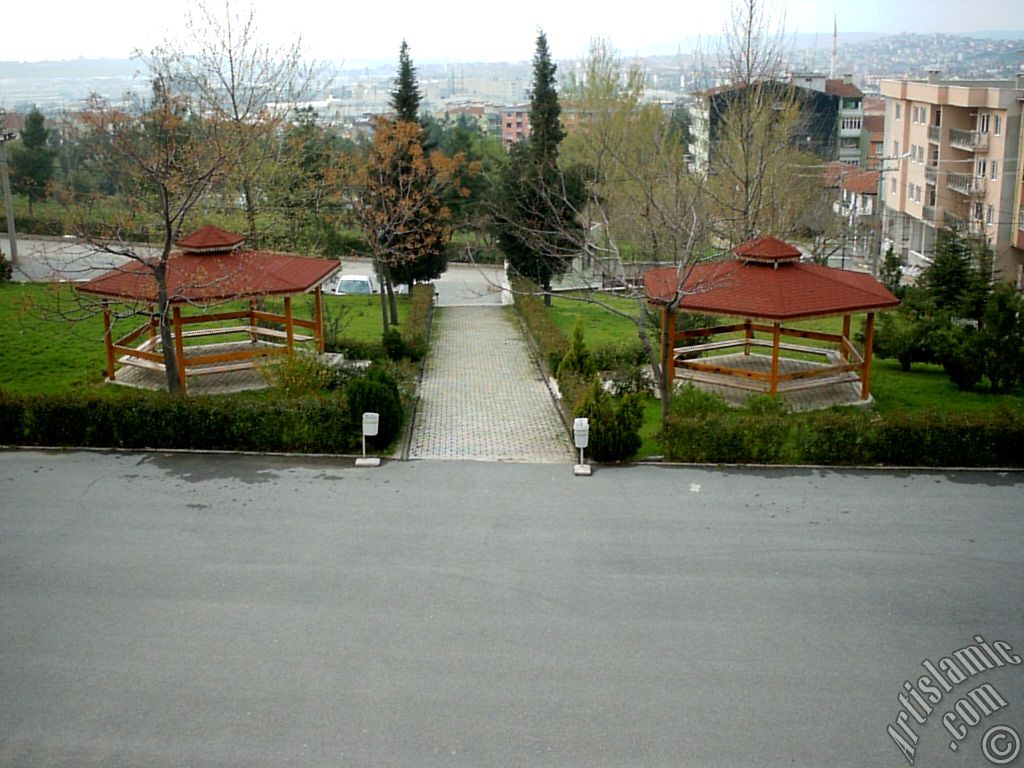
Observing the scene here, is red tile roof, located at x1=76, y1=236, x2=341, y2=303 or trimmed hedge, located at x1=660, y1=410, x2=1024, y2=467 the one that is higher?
red tile roof, located at x1=76, y1=236, x2=341, y2=303

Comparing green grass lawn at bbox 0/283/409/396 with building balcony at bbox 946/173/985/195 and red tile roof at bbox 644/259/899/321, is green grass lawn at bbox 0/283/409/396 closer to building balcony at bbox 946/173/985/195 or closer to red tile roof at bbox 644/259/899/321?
red tile roof at bbox 644/259/899/321

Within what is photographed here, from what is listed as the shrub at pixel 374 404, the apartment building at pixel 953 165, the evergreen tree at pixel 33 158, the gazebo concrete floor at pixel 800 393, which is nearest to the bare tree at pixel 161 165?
the shrub at pixel 374 404

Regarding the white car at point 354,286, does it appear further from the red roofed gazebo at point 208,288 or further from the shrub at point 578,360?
the shrub at point 578,360

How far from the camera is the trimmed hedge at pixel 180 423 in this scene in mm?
13859

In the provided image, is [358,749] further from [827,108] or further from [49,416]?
[827,108]

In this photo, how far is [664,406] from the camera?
1472 centimetres

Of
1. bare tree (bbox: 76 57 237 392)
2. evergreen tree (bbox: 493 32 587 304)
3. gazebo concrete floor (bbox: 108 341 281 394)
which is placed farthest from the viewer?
evergreen tree (bbox: 493 32 587 304)

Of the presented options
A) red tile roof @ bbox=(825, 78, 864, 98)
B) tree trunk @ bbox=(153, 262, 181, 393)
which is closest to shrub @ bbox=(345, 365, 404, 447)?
tree trunk @ bbox=(153, 262, 181, 393)

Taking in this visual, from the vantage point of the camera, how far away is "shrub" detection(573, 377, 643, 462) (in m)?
13.5

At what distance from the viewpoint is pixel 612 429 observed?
13523mm

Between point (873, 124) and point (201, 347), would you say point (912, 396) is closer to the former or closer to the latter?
point (201, 347)

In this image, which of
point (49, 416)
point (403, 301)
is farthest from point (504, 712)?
point (403, 301)

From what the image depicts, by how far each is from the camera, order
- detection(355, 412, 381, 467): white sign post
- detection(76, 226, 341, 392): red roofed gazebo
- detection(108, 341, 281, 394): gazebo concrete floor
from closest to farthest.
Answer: detection(355, 412, 381, 467): white sign post < detection(76, 226, 341, 392): red roofed gazebo < detection(108, 341, 281, 394): gazebo concrete floor

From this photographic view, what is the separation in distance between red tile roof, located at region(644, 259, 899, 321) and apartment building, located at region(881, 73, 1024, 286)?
72.9 ft
